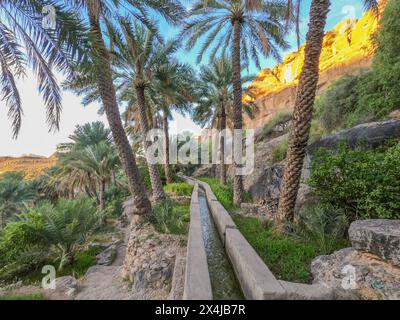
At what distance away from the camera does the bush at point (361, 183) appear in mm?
3535

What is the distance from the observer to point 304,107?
474 centimetres

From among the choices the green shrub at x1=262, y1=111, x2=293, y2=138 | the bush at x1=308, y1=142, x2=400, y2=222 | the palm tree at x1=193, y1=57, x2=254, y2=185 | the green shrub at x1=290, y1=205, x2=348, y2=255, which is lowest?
the green shrub at x1=290, y1=205, x2=348, y2=255

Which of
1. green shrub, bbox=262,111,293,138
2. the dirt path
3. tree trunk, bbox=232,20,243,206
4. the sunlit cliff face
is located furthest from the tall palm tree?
the sunlit cliff face

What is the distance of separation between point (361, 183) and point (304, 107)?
211cm

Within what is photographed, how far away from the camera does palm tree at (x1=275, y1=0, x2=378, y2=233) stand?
4.61 metres

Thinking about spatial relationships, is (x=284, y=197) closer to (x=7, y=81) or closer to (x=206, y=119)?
(x=7, y=81)

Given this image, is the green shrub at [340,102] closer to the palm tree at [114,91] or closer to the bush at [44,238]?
the palm tree at [114,91]

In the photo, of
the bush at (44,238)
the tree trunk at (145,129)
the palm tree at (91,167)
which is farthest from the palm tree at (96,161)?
the bush at (44,238)

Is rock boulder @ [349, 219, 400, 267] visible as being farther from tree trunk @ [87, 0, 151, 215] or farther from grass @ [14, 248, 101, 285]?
grass @ [14, 248, 101, 285]

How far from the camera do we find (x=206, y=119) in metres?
19.2

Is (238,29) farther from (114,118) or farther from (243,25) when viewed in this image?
(114,118)

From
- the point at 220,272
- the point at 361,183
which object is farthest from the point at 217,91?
the point at 220,272
